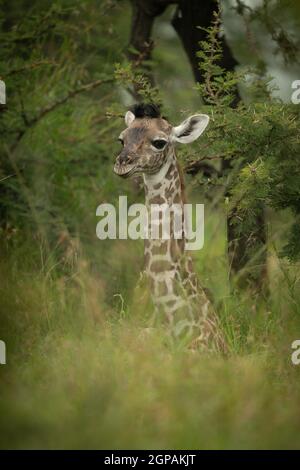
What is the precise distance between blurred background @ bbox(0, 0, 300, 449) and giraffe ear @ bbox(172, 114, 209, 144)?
0.49 meters

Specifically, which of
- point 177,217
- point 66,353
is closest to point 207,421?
point 66,353

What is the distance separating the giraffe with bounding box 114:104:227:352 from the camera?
6758 mm

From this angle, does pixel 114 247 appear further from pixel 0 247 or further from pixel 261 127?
pixel 261 127

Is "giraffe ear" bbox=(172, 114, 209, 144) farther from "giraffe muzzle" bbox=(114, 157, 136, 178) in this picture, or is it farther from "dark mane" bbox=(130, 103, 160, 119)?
"giraffe muzzle" bbox=(114, 157, 136, 178)

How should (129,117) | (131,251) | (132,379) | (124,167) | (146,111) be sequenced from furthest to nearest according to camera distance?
(131,251) → (129,117) → (146,111) → (124,167) → (132,379)

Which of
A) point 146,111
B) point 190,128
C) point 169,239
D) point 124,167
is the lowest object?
point 169,239

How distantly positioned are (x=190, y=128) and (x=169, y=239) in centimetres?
96

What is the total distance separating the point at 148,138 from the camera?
274 inches

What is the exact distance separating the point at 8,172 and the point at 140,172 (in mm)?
4079

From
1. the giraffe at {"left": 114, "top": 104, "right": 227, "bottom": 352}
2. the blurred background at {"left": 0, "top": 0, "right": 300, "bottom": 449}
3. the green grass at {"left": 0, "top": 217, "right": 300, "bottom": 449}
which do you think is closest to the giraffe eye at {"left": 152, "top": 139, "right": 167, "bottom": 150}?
the giraffe at {"left": 114, "top": 104, "right": 227, "bottom": 352}

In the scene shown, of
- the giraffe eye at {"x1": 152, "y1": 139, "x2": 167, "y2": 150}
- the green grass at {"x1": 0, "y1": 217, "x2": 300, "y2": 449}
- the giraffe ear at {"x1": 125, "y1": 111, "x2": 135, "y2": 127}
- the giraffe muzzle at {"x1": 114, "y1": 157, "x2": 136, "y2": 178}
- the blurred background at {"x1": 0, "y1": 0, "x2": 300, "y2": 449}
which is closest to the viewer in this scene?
the green grass at {"x1": 0, "y1": 217, "x2": 300, "y2": 449}

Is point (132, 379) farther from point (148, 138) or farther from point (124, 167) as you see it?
point (148, 138)

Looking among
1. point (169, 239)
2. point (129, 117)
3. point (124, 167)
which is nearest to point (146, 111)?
point (129, 117)

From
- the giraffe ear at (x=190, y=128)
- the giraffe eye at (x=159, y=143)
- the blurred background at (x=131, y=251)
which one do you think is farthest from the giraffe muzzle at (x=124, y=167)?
the blurred background at (x=131, y=251)
